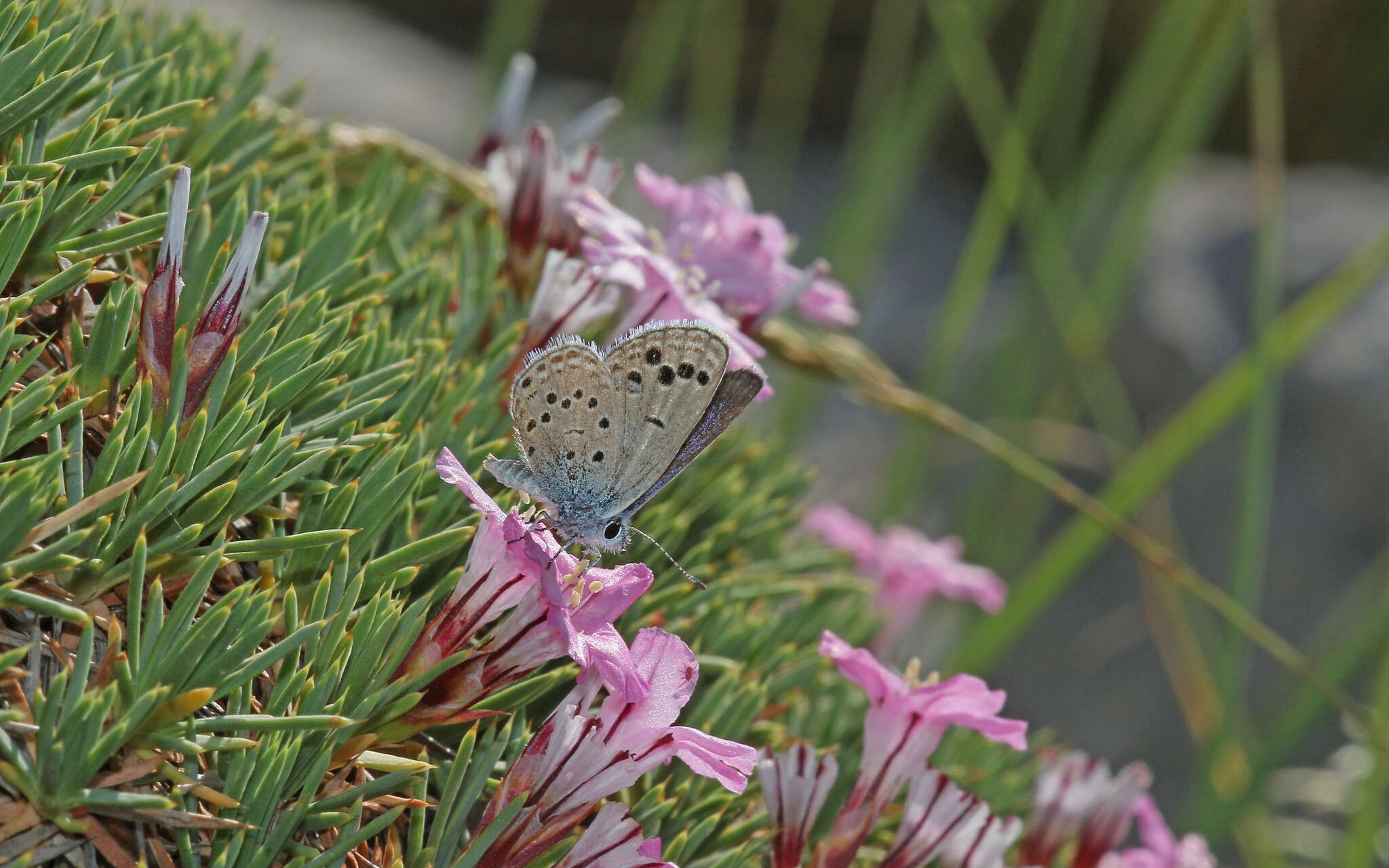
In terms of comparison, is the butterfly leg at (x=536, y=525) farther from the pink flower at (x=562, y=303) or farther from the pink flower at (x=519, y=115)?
the pink flower at (x=519, y=115)

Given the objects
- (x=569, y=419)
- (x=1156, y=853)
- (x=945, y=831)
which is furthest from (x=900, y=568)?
(x=569, y=419)

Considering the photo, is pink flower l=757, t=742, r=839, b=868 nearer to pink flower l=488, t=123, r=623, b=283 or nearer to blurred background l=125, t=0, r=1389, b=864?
pink flower l=488, t=123, r=623, b=283

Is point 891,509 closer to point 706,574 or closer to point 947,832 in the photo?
point 706,574

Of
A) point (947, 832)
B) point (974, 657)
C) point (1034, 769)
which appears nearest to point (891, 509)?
point (974, 657)

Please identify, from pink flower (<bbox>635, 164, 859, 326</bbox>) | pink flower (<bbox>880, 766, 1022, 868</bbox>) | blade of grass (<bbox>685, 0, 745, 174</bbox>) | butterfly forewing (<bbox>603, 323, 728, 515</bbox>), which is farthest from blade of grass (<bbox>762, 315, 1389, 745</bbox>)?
blade of grass (<bbox>685, 0, 745, 174</bbox>)

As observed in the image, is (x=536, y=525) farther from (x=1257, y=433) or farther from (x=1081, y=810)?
(x=1257, y=433)
